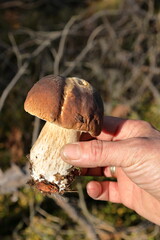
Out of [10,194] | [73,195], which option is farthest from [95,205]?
[10,194]

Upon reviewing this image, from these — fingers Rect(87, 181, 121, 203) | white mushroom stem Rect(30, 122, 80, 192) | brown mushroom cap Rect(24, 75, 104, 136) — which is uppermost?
brown mushroom cap Rect(24, 75, 104, 136)

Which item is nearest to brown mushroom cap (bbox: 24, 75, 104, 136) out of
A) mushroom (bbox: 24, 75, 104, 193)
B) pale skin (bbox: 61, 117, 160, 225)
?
mushroom (bbox: 24, 75, 104, 193)

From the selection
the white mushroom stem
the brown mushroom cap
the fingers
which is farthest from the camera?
the fingers

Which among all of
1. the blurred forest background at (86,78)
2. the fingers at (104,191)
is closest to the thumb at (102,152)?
the fingers at (104,191)

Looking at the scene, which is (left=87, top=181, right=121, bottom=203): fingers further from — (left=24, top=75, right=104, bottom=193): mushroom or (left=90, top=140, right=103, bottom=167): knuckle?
(left=90, top=140, right=103, bottom=167): knuckle

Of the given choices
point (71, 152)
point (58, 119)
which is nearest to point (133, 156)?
point (71, 152)

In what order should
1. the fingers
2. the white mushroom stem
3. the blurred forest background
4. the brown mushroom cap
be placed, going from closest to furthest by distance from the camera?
the brown mushroom cap → the white mushroom stem → the fingers → the blurred forest background
